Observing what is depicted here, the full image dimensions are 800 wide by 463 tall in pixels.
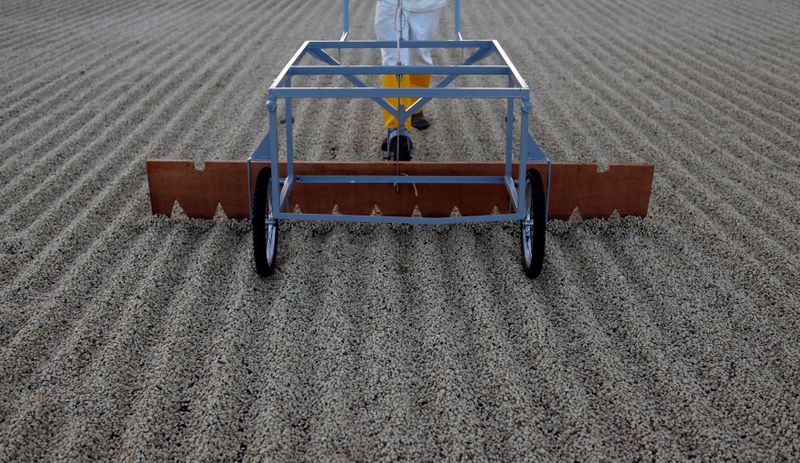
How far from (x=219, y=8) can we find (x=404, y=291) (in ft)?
28.2

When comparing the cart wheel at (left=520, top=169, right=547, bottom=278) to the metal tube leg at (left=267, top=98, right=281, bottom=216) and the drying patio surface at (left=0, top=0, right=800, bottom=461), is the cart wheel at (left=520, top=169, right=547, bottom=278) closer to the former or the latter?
the drying patio surface at (left=0, top=0, right=800, bottom=461)

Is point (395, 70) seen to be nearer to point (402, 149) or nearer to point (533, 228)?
point (533, 228)

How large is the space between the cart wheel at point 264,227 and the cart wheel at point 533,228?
112 centimetres

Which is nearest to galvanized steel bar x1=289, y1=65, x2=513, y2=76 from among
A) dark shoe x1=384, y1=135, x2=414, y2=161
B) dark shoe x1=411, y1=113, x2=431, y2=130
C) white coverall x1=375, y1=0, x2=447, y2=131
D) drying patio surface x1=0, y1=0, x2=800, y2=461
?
drying patio surface x1=0, y1=0, x2=800, y2=461

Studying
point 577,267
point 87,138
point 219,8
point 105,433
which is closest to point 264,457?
point 105,433

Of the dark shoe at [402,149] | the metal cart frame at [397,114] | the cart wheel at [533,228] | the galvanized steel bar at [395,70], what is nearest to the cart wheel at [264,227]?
the metal cart frame at [397,114]

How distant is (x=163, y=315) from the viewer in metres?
3.23

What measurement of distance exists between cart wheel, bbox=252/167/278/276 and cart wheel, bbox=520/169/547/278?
1.12 metres

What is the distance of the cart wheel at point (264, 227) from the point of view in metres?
3.35

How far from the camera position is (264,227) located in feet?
11.0

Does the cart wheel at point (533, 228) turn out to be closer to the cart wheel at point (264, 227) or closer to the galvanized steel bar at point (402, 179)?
the galvanized steel bar at point (402, 179)

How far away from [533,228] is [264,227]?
114cm

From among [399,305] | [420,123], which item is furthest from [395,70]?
[420,123]

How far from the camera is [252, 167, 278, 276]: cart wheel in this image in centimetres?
335
